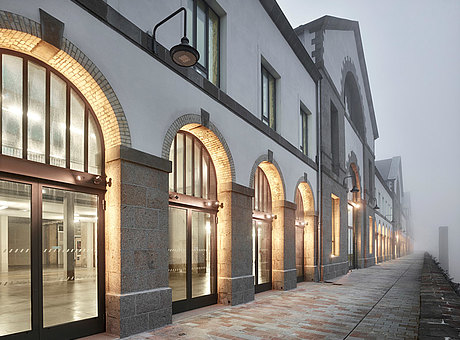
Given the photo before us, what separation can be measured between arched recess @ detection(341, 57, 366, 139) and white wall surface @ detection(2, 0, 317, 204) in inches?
453

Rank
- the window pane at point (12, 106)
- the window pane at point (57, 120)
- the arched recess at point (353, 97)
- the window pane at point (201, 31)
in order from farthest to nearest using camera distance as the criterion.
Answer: the arched recess at point (353, 97), the window pane at point (201, 31), the window pane at point (57, 120), the window pane at point (12, 106)

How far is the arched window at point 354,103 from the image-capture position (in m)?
27.4

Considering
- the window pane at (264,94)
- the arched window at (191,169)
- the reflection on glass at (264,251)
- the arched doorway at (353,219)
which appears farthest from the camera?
the arched doorway at (353,219)

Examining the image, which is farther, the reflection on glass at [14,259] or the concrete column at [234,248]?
the concrete column at [234,248]

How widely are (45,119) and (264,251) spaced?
8.59 meters

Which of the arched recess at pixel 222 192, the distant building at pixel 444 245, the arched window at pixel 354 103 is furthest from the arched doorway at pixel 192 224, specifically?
the distant building at pixel 444 245

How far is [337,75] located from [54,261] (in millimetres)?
20455

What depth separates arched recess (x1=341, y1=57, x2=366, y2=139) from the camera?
26.2 meters

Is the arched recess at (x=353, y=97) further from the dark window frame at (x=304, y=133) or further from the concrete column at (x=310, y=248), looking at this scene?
the concrete column at (x=310, y=248)

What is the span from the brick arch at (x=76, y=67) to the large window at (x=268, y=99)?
7194 mm

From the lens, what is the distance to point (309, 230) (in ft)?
55.8

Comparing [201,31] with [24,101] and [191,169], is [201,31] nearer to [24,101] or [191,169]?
[191,169]

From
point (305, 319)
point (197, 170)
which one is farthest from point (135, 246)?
point (305, 319)

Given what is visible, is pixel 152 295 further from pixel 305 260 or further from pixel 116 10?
pixel 305 260
